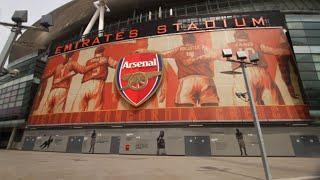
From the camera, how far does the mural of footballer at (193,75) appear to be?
111ft

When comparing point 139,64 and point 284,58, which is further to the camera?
point 139,64

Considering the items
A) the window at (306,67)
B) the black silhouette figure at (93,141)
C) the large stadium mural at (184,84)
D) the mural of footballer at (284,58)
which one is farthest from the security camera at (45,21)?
the mural of footballer at (284,58)

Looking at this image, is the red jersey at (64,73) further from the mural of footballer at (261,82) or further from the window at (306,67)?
the window at (306,67)

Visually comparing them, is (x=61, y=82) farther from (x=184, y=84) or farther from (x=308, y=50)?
(x=308, y=50)

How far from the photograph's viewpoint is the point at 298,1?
47844mm

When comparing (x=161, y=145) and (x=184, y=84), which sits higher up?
(x=184, y=84)

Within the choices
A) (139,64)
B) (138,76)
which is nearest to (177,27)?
(139,64)

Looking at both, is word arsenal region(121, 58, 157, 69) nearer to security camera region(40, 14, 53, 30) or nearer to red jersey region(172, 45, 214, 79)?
red jersey region(172, 45, 214, 79)

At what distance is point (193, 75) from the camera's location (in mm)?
35562

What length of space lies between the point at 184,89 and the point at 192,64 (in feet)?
13.4

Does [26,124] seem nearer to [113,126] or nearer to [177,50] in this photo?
[113,126]

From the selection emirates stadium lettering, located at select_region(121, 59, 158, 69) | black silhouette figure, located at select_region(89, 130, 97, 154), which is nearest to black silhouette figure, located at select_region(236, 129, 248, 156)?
emirates stadium lettering, located at select_region(121, 59, 158, 69)

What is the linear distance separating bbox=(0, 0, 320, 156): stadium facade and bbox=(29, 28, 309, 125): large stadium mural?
138mm

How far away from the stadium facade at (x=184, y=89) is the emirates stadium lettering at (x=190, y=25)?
0.17 meters
